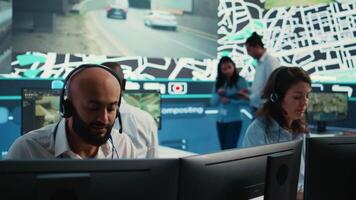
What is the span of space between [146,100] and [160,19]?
69.0 inches

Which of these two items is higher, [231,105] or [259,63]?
[259,63]

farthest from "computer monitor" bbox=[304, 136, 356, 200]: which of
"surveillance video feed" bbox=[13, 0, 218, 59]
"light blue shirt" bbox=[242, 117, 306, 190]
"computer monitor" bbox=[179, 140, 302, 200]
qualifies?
"surveillance video feed" bbox=[13, 0, 218, 59]

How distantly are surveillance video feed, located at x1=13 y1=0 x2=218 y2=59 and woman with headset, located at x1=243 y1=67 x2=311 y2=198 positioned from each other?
2558 millimetres

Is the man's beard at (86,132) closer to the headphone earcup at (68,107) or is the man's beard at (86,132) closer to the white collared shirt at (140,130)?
the headphone earcup at (68,107)

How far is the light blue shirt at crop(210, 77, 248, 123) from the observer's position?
4.80 m

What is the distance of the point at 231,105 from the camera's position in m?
4.80

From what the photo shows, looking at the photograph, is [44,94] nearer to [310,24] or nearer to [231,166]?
[231,166]

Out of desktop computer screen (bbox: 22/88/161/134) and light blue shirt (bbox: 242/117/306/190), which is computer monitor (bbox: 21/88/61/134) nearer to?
desktop computer screen (bbox: 22/88/161/134)

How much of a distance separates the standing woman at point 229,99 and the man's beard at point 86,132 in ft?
10.4

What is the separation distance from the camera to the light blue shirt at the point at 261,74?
4.82 meters

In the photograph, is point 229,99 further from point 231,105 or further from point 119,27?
point 119,27

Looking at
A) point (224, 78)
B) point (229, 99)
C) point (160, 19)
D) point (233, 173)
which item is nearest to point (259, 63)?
point (224, 78)

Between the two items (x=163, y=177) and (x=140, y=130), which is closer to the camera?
(x=163, y=177)

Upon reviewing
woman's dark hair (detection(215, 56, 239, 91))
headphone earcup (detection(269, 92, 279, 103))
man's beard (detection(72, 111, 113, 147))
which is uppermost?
woman's dark hair (detection(215, 56, 239, 91))
